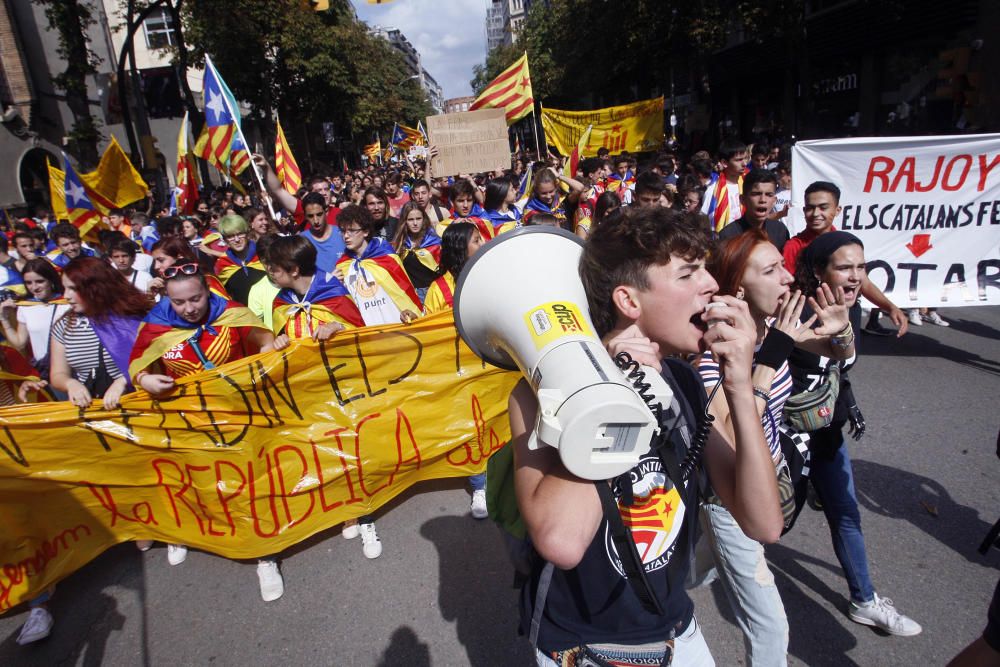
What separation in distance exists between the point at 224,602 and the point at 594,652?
7.76ft

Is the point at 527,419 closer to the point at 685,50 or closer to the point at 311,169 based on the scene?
the point at 685,50

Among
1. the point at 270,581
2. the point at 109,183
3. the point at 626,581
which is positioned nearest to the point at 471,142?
the point at 109,183

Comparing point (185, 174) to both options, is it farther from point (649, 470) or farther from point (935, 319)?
point (935, 319)

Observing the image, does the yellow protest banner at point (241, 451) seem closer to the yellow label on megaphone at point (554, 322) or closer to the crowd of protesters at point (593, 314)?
the crowd of protesters at point (593, 314)

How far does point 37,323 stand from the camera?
4.04m

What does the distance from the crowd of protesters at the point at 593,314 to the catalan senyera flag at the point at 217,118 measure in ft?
1.29

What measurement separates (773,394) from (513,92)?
705 cm

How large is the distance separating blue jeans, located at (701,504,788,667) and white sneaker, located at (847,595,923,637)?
2.48ft

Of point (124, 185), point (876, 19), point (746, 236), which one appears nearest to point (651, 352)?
point (746, 236)

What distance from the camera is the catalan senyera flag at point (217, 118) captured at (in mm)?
6559

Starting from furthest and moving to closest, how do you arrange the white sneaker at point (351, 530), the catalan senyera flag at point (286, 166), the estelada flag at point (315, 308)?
the catalan senyera flag at point (286, 166) < the estelada flag at point (315, 308) < the white sneaker at point (351, 530)

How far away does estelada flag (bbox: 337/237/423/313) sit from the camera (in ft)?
13.9

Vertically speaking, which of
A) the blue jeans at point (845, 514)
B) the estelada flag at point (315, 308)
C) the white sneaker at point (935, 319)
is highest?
the estelada flag at point (315, 308)

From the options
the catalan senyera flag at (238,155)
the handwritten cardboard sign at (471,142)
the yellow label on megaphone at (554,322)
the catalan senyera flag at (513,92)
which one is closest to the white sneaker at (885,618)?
the yellow label on megaphone at (554,322)
